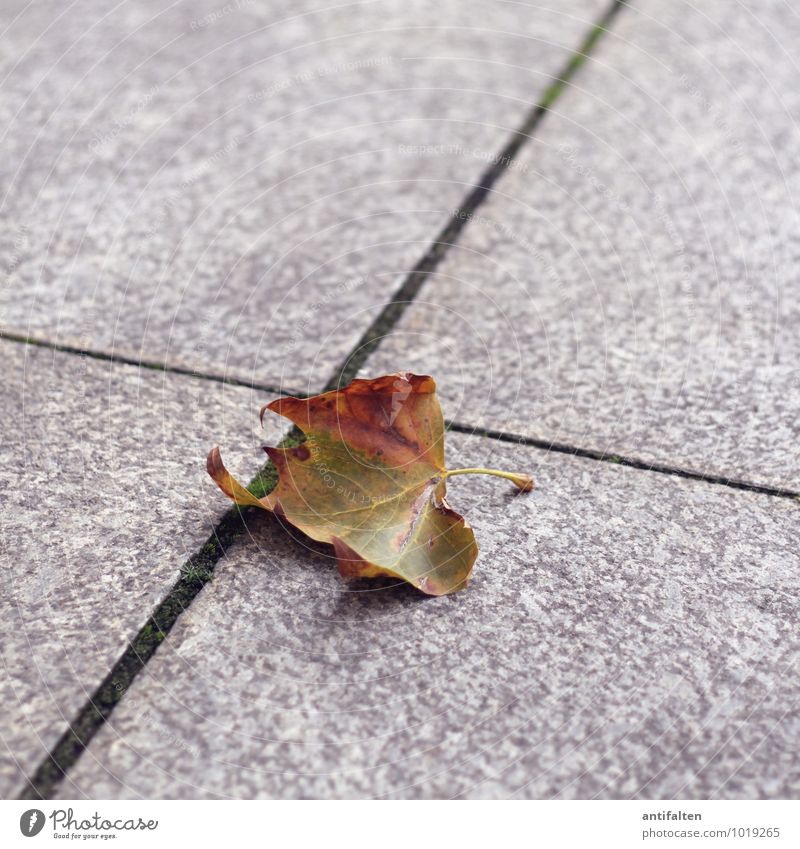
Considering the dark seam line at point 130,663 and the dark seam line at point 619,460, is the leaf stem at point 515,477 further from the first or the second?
the dark seam line at point 130,663

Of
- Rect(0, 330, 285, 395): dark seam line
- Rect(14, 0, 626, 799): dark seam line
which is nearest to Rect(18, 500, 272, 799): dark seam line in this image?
Rect(14, 0, 626, 799): dark seam line

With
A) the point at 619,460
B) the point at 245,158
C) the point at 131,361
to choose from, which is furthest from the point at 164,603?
the point at 245,158

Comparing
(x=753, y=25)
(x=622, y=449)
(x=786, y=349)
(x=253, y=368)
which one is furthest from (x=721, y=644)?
(x=753, y=25)

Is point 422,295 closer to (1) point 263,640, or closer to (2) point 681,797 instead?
(1) point 263,640

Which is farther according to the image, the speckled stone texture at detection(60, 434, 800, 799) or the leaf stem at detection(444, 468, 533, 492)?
the leaf stem at detection(444, 468, 533, 492)
